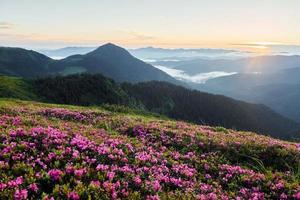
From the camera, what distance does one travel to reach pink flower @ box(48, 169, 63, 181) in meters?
10.7

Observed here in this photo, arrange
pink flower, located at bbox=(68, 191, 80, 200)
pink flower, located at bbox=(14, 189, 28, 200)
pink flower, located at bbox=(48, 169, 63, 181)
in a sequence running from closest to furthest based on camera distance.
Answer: pink flower, located at bbox=(14, 189, 28, 200), pink flower, located at bbox=(68, 191, 80, 200), pink flower, located at bbox=(48, 169, 63, 181)

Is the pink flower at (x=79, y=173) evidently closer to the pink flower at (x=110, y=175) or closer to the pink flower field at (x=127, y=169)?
the pink flower field at (x=127, y=169)

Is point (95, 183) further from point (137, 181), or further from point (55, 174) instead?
point (137, 181)

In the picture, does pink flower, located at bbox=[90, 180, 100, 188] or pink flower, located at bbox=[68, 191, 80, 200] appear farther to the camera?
pink flower, located at bbox=[90, 180, 100, 188]

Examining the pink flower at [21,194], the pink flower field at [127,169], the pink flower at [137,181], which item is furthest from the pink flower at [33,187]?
the pink flower at [137,181]

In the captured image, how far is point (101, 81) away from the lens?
190 meters

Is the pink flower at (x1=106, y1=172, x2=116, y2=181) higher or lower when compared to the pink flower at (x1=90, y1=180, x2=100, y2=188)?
lower

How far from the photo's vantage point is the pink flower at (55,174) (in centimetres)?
1074

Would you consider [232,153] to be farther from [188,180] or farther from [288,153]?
[188,180]

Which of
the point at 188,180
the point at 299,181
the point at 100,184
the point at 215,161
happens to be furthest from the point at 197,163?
the point at 100,184

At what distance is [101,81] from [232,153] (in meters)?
174

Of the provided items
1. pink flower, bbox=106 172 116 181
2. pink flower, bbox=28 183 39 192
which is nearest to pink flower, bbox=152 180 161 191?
pink flower, bbox=106 172 116 181

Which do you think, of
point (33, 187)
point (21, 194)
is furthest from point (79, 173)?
point (21, 194)

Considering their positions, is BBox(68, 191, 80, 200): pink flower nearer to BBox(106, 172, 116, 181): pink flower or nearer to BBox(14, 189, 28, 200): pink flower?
BBox(14, 189, 28, 200): pink flower
